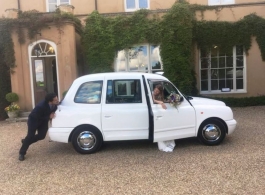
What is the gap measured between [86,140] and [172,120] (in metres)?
1.97

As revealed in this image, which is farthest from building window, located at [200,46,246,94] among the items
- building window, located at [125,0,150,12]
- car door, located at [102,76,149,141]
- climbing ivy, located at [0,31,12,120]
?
climbing ivy, located at [0,31,12,120]

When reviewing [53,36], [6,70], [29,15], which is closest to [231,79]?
[53,36]

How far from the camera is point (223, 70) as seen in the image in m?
13.1

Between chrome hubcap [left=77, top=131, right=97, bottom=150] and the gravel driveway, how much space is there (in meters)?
0.23

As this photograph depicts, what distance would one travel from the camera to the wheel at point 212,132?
6.07 meters

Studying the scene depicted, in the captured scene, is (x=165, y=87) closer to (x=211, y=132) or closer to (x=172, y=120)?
(x=172, y=120)

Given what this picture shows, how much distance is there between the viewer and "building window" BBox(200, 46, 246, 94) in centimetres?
1296

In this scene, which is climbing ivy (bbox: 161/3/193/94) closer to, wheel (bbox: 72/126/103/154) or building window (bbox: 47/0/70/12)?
building window (bbox: 47/0/70/12)

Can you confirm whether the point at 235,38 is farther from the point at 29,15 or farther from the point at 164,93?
the point at 29,15

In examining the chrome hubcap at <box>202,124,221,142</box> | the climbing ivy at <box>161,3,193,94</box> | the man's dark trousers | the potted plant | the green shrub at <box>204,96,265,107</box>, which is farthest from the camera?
the green shrub at <box>204,96,265,107</box>

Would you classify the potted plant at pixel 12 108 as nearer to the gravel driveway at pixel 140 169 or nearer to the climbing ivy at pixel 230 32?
the gravel driveway at pixel 140 169

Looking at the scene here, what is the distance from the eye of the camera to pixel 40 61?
11.9m

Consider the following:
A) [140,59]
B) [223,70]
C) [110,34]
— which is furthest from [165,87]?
[223,70]

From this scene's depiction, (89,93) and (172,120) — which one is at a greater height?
(89,93)
